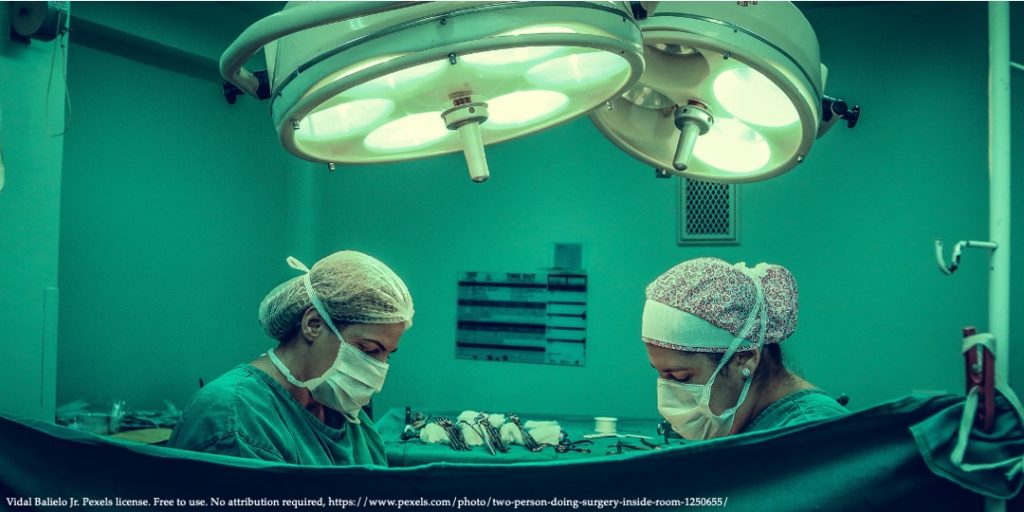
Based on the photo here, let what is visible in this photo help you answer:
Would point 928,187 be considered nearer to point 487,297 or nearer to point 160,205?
point 487,297

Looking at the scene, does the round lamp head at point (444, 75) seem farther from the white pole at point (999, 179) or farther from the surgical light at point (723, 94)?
the white pole at point (999, 179)

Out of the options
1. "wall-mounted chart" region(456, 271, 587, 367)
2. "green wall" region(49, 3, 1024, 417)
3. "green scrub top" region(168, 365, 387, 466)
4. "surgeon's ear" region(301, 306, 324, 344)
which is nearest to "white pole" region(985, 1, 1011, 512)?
"green scrub top" region(168, 365, 387, 466)

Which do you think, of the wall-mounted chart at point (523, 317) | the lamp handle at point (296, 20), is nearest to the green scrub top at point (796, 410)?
the lamp handle at point (296, 20)

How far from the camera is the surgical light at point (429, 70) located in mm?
701

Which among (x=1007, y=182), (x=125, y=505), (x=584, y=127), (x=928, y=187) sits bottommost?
(x=125, y=505)

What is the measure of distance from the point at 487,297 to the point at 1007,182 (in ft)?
10.9

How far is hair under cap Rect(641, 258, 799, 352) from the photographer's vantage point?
1.41m

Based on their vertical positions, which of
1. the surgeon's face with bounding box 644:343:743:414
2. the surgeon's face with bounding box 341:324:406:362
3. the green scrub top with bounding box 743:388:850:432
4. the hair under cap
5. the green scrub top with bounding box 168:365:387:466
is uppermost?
the hair under cap

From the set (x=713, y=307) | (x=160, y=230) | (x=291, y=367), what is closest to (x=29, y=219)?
(x=291, y=367)

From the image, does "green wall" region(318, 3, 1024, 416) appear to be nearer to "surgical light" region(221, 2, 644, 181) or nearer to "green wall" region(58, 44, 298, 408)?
"green wall" region(58, 44, 298, 408)

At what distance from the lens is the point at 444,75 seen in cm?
89

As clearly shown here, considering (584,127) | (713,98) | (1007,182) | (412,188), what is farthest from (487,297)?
(1007,182)

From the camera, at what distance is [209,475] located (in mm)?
967

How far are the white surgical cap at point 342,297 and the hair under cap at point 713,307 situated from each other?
56 cm
